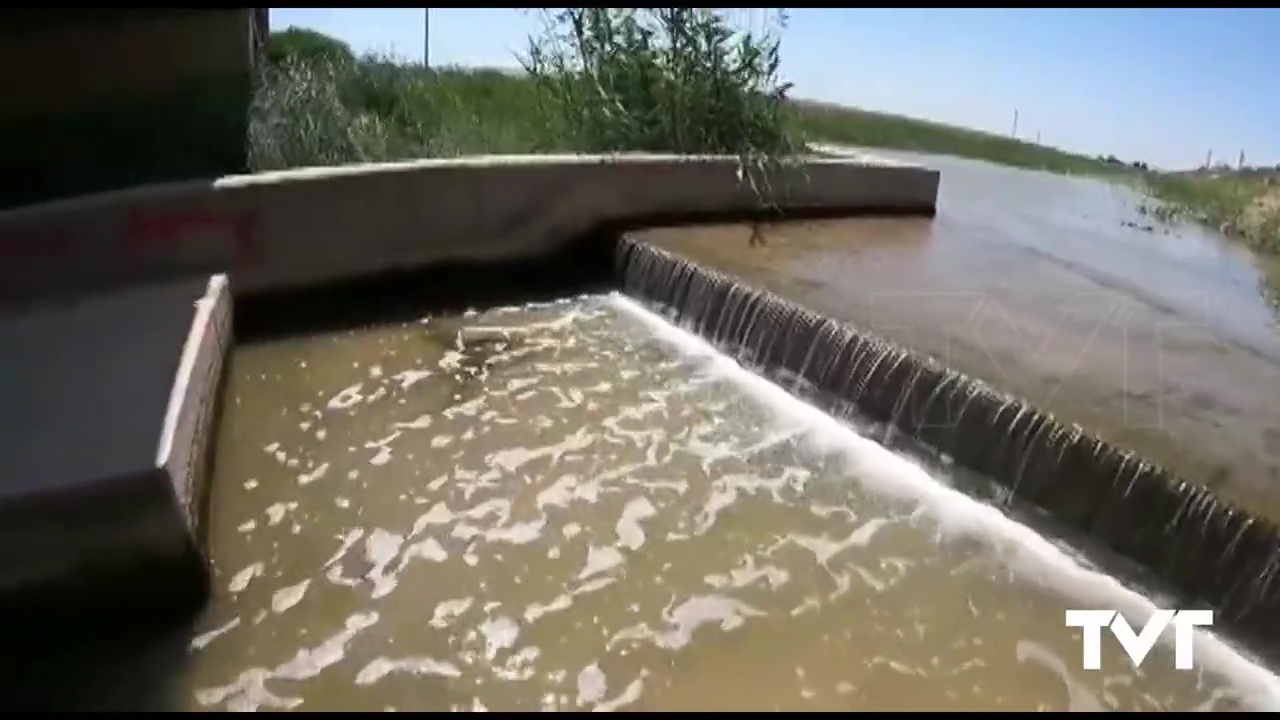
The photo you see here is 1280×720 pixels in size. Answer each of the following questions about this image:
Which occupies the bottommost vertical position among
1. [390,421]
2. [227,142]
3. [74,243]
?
[390,421]

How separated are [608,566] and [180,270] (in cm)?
242

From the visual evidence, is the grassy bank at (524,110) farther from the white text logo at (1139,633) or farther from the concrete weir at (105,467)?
the white text logo at (1139,633)

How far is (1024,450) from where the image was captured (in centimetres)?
330

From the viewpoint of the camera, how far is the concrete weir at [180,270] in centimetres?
247

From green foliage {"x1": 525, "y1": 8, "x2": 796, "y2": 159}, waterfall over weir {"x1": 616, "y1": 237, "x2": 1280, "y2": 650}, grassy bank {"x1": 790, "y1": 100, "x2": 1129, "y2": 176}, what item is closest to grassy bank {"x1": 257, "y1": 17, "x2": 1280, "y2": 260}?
green foliage {"x1": 525, "y1": 8, "x2": 796, "y2": 159}

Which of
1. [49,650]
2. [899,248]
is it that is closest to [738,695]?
[49,650]

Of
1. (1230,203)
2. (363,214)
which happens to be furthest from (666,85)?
(1230,203)

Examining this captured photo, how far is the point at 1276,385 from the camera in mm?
3930

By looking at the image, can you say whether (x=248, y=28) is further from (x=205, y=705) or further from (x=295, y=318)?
(x=205, y=705)

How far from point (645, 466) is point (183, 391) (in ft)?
4.73

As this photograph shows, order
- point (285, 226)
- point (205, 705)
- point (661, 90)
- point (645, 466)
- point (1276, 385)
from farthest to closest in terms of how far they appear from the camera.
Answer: point (661, 90) → point (285, 226) → point (1276, 385) → point (645, 466) → point (205, 705)

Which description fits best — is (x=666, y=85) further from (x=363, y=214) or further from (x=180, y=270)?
(x=180, y=270)

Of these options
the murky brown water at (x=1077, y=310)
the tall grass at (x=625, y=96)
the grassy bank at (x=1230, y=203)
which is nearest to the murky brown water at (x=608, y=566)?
the murky brown water at (x=1077, y=310)

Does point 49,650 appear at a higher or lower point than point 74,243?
lower
